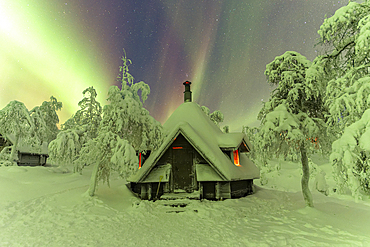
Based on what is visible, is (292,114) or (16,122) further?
(16,122)

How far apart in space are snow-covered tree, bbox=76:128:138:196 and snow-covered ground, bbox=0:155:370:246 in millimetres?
1617

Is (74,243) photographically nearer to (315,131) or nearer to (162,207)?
(162,207)

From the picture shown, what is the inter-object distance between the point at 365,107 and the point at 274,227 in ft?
17.2

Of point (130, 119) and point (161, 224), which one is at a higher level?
point (130, 119)

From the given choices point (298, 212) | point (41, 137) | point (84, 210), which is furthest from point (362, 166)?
point (41, 137)

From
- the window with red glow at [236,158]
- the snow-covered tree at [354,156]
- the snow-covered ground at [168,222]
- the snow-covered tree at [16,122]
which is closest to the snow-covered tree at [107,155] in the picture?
the snow-covered ground at [168,222]

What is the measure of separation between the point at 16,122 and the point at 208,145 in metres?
21.0

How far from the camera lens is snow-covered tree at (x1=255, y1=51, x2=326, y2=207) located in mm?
9453

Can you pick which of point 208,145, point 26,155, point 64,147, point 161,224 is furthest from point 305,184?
point 26,155

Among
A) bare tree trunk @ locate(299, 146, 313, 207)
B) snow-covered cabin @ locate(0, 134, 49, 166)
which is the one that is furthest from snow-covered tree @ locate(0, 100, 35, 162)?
bare tree trunk @ locate(299, 146, 313, 207)

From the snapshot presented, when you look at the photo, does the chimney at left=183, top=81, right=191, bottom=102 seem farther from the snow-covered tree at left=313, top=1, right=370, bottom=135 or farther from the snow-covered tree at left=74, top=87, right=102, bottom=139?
the snow-covered tree at left=313, top=1, right=370, bottom=135

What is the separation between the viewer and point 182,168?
12.3m

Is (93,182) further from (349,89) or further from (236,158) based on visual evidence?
(349,89)

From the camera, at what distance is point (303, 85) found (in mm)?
9742
